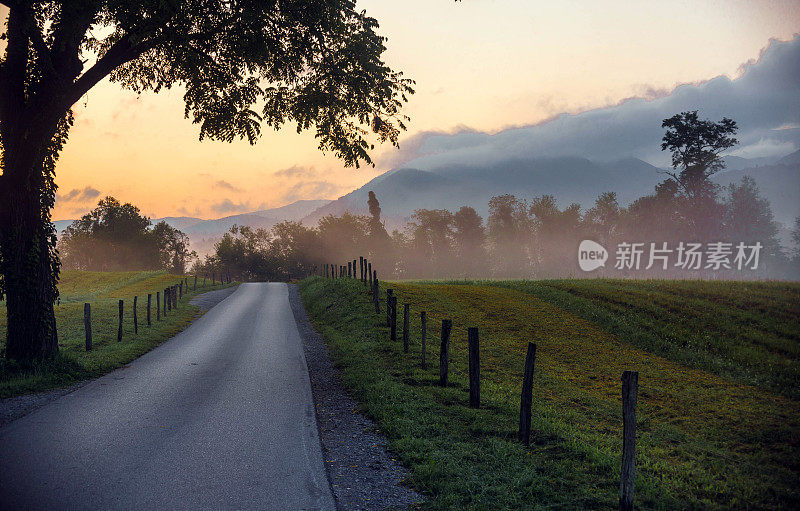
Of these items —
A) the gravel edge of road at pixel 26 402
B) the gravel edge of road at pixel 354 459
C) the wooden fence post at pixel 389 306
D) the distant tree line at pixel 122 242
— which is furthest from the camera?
the distant tree line at pixel 122 242

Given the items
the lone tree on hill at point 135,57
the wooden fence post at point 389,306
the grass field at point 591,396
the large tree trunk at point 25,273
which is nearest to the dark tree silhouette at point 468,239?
the grass field at point 591,396

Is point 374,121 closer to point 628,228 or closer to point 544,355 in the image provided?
point 544,355

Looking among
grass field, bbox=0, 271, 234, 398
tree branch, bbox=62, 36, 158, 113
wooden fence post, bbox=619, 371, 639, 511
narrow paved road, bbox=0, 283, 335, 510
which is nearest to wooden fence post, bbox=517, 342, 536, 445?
wooden fence post, bbox=619, 371, 639, 511

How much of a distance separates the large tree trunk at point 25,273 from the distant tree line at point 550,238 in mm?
76394

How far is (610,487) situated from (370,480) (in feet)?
11.7

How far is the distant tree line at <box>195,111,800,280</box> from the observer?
78562mm

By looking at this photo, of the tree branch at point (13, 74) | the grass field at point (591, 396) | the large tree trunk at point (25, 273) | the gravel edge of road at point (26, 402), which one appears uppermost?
the tree branch at point (13, 74)

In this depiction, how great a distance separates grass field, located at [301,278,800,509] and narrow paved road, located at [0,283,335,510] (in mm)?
1790

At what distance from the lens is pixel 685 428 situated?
1108 centimetres

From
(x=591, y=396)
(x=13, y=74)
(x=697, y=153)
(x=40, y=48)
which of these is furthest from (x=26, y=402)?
(x=697, y=153)

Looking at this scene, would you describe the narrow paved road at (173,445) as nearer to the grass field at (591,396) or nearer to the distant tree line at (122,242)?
the grass field at (591,396)

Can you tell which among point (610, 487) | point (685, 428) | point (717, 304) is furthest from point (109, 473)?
point (717, 304)

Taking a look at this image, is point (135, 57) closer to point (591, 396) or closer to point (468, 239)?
point (591, 396)

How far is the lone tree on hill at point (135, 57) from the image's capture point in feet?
40.7
